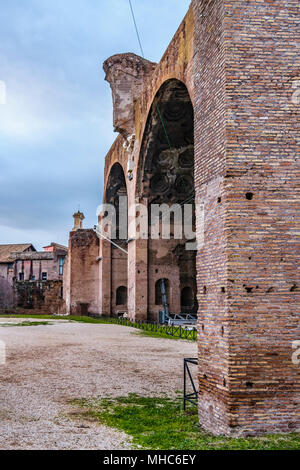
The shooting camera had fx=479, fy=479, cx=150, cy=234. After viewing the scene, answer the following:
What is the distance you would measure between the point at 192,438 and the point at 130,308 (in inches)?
753

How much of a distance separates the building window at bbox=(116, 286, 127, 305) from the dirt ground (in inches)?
584

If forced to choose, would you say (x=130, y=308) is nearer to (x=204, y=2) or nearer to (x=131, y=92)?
(x=131, y=92)

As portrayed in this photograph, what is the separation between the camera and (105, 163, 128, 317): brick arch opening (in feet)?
101

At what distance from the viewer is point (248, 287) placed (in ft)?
19.0

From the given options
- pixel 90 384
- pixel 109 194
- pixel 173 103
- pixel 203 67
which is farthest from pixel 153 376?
pixel 109 194

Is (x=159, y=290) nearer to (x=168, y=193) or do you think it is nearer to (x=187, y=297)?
(x=187, y=297)

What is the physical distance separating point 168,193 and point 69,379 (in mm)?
16435

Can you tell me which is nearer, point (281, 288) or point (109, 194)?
point (281, 288)

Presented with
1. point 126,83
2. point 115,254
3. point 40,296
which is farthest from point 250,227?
point 40,296

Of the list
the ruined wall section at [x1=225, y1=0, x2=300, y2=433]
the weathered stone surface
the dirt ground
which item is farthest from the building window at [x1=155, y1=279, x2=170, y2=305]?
the ruined wall section at [x1=225, y1=0, x2=300, y2=433]

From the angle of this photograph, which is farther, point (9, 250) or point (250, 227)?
point (9, 250)

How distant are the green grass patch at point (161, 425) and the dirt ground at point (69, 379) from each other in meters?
0.29

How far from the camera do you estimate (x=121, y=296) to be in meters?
31.1

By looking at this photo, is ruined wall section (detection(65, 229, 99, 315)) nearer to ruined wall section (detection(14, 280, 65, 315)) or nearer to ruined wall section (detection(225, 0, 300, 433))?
ruined wall section (detection(14, 280, 65, 315))
